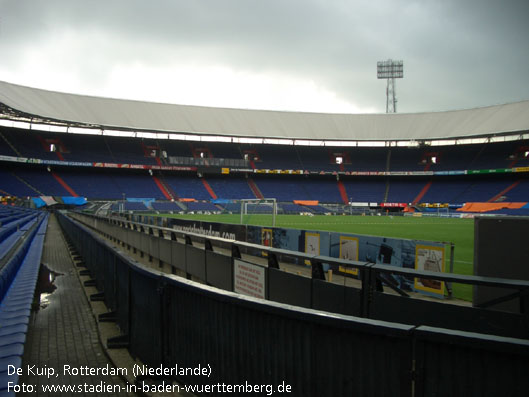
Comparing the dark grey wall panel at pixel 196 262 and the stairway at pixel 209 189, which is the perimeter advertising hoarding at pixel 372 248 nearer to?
the dark grey wall panel at pixel 196 262

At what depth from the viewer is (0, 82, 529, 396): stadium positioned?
2461 mm

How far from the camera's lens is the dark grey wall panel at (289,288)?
19.0 feet

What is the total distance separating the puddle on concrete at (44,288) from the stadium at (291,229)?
0.64m

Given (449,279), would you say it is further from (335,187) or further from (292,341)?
(335,187)

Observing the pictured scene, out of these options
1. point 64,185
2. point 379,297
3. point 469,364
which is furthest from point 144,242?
point 64,185

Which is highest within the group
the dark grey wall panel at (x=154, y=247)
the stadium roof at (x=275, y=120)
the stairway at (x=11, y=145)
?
the stadium roof at (x=275, y=120)

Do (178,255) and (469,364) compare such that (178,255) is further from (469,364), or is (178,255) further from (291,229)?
(469,364)

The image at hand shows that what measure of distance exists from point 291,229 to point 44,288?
6286 millimetres

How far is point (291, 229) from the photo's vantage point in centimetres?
1084

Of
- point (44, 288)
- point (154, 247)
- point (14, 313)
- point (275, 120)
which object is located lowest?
point (44, 288)

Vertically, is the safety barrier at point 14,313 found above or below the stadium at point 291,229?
below

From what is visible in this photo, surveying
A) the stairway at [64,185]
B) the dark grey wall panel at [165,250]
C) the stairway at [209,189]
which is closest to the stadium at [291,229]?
the dark grey wall panel at [165,250]

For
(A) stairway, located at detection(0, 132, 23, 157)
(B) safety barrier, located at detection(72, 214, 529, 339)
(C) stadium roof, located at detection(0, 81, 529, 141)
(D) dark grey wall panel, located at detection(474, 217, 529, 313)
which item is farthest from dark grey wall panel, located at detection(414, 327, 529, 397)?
(A) stairway, located at detection(0, 132, 23, 157)

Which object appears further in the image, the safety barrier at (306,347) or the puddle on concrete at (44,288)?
the puddle on concrete at (44,288)
